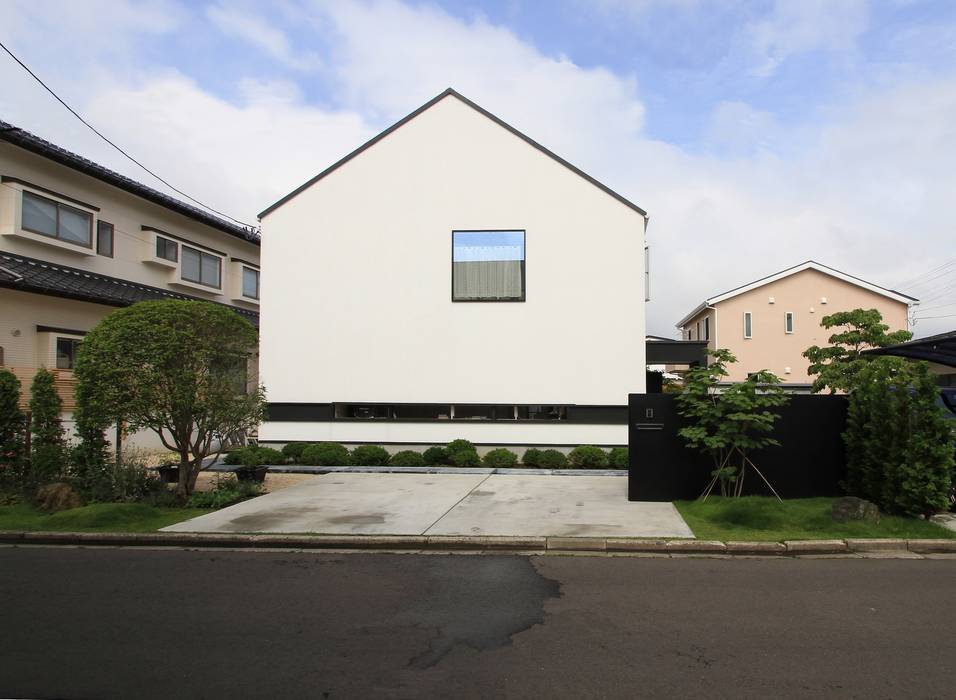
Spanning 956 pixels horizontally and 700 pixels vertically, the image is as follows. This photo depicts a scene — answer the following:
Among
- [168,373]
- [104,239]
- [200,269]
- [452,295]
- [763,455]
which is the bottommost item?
[763,455]

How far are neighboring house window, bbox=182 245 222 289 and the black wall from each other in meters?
15.9

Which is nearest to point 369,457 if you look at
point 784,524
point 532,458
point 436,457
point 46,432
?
point 436,457

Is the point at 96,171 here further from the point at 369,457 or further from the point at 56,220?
the point at 369,457

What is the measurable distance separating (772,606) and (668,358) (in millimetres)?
10705

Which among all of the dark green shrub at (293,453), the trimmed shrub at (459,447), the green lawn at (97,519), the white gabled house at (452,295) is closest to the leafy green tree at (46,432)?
the green lawn at (97,519)

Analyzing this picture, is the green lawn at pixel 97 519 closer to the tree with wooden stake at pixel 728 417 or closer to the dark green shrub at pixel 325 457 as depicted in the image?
the dark green shrub at pixel 325 457

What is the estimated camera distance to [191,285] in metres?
20.8

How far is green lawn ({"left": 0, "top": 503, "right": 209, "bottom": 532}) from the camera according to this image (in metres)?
8.71

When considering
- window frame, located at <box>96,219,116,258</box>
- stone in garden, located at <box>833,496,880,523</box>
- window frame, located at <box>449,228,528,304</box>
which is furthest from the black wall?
window frame, located at <box>96,219,116,258</box>

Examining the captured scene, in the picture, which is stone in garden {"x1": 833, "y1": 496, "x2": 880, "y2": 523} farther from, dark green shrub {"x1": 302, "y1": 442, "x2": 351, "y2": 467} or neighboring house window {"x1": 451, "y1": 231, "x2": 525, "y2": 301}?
dark green shrub {"x1": 302, "y1": 442, "x2": 351, "y2": 467}

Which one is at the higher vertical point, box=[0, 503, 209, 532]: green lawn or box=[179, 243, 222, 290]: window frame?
box=[179, 243, 222, 290]: window frame

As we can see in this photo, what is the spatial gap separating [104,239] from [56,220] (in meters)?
1.71

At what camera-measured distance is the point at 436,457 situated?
14648 millimetres

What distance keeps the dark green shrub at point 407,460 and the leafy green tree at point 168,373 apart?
4475 mm
